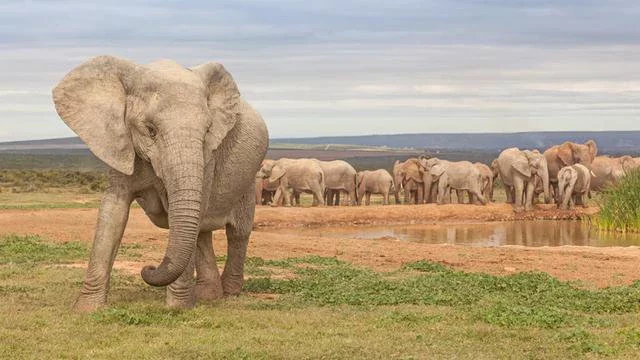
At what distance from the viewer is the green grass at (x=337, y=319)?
31.5ft

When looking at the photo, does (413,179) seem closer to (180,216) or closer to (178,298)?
(178,298)

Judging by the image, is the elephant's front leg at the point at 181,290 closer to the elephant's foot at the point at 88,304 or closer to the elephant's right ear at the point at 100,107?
the elephant's foot at the point at 88,304

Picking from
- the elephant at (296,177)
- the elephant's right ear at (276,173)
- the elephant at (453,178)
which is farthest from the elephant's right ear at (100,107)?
the elephant at (453,178)

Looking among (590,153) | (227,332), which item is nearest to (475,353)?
(227,332)

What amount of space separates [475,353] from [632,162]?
32694 millimetres

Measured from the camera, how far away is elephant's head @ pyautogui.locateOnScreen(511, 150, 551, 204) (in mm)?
36594

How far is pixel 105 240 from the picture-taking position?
1157 centimetres

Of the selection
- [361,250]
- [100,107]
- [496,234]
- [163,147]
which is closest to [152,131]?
[163,147]

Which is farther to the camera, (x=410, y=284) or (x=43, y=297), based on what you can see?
(x=410, y=284)

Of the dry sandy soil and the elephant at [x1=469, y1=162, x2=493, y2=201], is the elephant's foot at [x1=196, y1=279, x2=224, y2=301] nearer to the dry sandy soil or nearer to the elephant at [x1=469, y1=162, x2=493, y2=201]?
the dry sandy soil

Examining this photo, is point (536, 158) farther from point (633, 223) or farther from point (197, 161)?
point (197, 161)

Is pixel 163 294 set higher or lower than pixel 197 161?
lower

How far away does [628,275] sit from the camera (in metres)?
16.2

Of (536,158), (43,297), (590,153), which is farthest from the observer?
(590,153)
